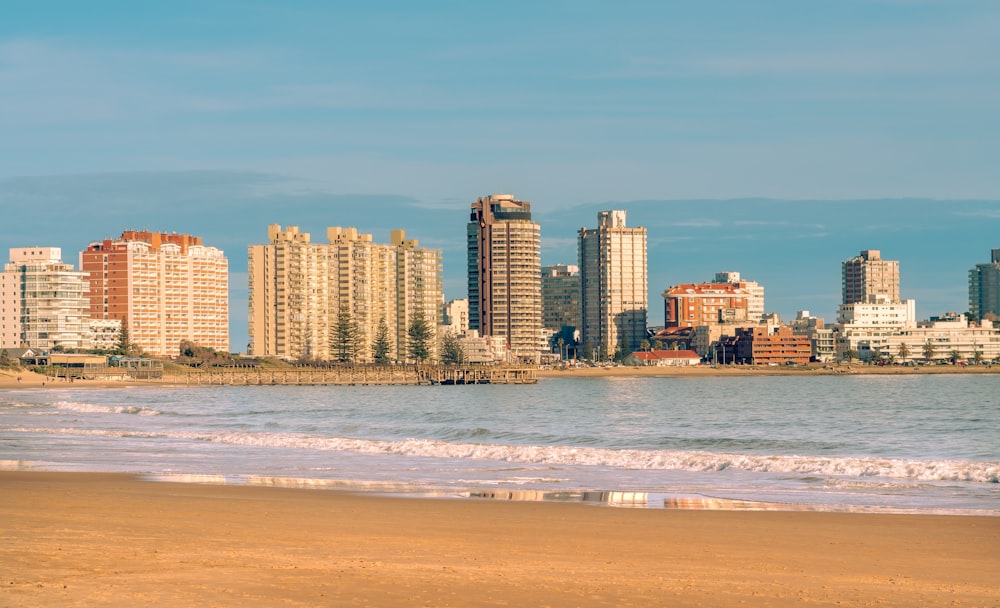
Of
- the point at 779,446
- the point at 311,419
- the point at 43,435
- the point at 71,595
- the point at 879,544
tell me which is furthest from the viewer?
the point at 311,419

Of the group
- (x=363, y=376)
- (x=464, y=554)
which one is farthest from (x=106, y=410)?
(x=363, y=376)

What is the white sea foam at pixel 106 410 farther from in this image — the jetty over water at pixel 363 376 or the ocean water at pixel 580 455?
the jetty over water at pixel 363 376

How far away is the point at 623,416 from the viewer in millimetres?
73812

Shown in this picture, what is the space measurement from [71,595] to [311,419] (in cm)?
5674

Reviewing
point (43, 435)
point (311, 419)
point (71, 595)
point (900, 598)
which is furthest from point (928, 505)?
point (311, 419)

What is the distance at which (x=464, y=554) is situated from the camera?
1574 centimetres

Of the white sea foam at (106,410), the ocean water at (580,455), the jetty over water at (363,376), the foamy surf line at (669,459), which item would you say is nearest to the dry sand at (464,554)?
the ocean water at (580,455)

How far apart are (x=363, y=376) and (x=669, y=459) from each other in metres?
141

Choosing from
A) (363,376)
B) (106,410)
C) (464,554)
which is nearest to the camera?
(464,554)

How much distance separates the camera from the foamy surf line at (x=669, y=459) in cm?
2975

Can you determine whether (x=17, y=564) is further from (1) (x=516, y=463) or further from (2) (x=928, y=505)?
(1) (x=516, y=463)

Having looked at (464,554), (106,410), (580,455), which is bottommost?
(106,410)

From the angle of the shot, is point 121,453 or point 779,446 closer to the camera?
point 121,453

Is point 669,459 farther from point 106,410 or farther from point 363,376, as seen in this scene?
point 363,376
